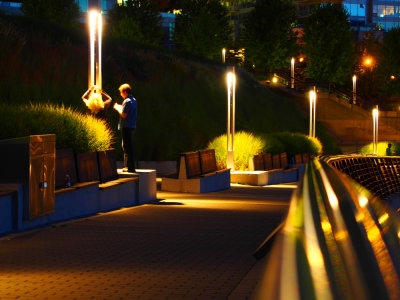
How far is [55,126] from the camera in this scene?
1396cm

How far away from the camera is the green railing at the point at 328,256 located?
97.9 inches

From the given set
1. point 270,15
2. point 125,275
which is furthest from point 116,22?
point 125,275

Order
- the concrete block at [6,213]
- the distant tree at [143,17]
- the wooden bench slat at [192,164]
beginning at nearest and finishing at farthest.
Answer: the concrete block at [6,213]
the wooden bench slat at [192,164]
the distant tree at [143,17]

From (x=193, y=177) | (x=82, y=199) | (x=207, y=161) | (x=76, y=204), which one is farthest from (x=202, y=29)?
(x=76, y=204)

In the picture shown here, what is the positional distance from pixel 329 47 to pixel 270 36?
6.33m

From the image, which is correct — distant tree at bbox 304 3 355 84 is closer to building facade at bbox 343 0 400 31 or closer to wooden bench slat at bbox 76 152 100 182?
building facade at bbox 343 0 400 31

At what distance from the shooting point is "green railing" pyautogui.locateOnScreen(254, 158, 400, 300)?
249 centimetres

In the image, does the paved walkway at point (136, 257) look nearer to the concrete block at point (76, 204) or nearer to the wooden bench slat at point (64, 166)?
the concrete block at point (76, 204)

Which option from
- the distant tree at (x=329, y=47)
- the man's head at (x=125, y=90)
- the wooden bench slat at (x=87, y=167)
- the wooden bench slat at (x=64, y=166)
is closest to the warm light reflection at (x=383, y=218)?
the wooden bench slat at (x=64, y=166)

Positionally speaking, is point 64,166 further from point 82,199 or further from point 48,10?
point 48,10

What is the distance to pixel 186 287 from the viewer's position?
6758 millimetres

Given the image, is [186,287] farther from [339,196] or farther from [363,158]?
[363,158]

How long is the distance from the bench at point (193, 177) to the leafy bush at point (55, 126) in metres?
5.98

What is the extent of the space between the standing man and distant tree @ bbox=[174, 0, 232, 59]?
61084mm
